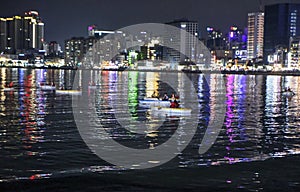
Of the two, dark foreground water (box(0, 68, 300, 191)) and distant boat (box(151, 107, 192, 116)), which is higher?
distant boat (box(151, 107, 192, 116))

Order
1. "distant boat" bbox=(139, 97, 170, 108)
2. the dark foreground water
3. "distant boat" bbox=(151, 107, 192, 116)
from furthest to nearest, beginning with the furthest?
"distant boat" bbox=(139, 97, 170, 108) → "distant boat" bbox=(151, 107, 192, 116) → the dark foreground water

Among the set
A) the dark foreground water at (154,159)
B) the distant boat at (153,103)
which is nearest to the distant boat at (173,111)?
the distant boat at (153,103)

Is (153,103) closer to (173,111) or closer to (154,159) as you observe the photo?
(173,111)

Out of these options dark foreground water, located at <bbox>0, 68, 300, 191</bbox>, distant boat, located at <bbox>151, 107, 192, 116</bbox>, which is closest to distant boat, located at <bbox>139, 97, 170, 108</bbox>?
distant boat, located at <bbox>151, 107, 192, 116</bbox>

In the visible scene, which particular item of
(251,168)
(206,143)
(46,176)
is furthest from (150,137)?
(46,176)

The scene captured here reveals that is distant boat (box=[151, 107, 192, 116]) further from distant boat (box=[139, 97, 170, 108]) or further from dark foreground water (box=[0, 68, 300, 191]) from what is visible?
dark foreground water (box=[0, 68, 300, 191])

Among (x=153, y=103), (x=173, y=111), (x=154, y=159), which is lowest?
(x=154, y=159)

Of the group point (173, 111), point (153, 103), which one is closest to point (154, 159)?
point (173, 111)

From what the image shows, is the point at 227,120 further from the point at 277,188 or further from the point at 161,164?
the point at 277,188

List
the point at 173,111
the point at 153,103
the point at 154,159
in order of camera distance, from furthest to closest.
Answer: the point at 153,103 → the point at 173,111 → the point at 154,159

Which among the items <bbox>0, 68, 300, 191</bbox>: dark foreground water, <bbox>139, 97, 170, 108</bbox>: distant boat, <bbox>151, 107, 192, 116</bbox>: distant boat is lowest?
<bbox>0, 68, 300, 191</bbox>: dark foreground water

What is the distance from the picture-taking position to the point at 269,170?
13727 mm

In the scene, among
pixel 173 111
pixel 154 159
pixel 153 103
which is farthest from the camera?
pixel 153 103

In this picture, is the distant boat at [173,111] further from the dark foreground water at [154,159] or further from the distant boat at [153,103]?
the dark foreground water at [154,159]
